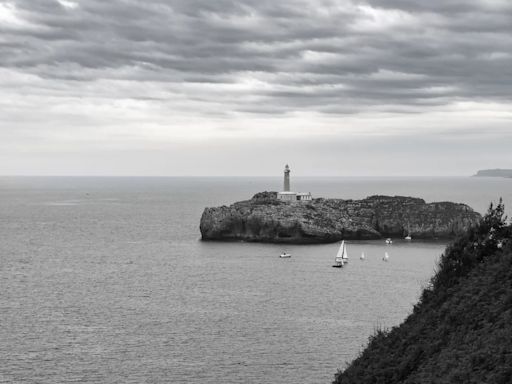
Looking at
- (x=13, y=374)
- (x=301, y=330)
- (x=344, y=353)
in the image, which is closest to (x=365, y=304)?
(x=301, y=330)

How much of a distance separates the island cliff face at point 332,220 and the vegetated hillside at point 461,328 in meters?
98.5

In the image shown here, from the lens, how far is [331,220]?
145875 mm

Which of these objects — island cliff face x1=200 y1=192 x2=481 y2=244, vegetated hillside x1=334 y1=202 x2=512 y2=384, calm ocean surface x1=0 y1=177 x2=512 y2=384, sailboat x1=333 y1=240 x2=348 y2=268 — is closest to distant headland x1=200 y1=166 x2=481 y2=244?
island cliff face x1=200 y1=192 x2=481 y2=244

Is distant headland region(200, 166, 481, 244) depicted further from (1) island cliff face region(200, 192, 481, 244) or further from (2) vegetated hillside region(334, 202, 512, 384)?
(2) vegetated hillside region(334, 202, 512, 384)

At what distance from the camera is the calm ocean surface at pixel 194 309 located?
54281mm

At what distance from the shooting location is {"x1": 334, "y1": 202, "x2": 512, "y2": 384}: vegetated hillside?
2373 centimetres

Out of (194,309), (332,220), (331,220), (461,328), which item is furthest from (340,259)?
(461,328)

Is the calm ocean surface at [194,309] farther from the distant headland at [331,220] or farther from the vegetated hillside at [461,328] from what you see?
the vegetated hillside at [461,328]

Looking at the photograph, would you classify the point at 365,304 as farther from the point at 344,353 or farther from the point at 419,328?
the point at 419,328

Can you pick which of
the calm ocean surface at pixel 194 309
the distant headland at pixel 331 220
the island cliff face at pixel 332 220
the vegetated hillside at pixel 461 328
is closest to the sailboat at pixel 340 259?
the calm ocean surface at pixel 194 309

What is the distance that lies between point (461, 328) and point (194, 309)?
48.9 metres

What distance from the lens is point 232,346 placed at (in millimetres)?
59500

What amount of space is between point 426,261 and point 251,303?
44034 mm

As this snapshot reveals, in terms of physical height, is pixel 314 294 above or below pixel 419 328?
below
